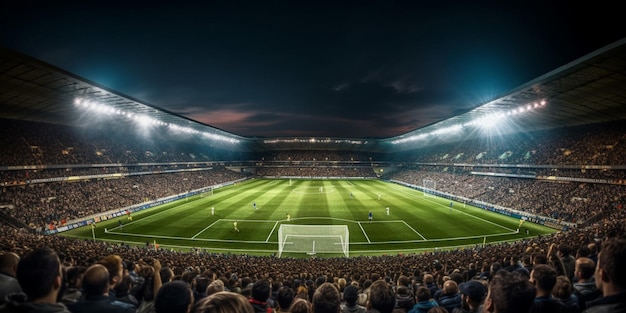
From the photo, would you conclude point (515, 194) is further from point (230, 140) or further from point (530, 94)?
point (230, 140)

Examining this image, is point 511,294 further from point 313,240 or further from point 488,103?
point 488,103

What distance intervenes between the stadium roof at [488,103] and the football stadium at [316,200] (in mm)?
203

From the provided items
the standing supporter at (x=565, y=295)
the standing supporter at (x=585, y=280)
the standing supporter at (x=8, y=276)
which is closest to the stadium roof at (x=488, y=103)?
the standing supporter at (x=585, y=280)

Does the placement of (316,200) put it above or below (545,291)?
below

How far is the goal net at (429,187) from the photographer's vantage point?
185ft

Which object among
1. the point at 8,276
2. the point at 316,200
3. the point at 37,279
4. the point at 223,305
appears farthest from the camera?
the point at 316,200

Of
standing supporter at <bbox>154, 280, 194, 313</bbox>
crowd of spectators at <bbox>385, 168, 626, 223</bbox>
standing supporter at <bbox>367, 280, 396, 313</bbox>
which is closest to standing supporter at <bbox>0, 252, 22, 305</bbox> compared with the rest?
standing supporter at <bbox>154, 280, 194, 313</bbox>

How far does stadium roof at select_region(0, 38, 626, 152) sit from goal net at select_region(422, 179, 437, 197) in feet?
42.3

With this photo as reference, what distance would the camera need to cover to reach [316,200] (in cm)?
4856

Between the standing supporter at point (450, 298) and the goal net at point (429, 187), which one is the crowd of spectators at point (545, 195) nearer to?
the goal net at point (429, 187)

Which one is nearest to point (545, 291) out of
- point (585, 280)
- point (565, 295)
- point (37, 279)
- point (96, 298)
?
point (565, 295)

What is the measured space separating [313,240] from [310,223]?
24.0ft

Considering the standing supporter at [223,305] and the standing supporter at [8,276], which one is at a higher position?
the standing supporter at [223,305]

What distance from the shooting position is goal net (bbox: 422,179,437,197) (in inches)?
2226
